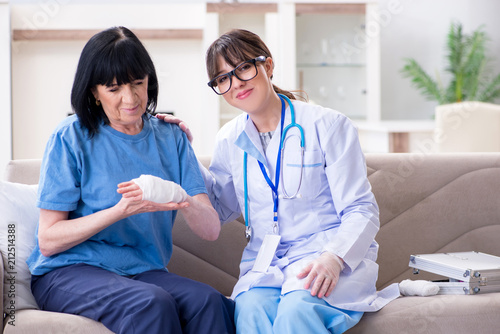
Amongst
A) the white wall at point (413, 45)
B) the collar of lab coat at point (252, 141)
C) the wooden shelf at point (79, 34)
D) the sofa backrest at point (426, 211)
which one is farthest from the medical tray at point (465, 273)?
the white wall at point (413, 45)

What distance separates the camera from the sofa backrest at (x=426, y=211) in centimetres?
206

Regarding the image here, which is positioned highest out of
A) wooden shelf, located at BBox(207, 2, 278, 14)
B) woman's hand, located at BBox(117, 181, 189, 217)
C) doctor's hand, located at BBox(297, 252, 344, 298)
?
wooden shelf, located at BBox(207, 2, 278, 14)

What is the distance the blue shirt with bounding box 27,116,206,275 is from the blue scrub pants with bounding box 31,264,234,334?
0.17 feet

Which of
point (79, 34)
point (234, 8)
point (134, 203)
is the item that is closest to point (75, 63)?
point (79, 34)

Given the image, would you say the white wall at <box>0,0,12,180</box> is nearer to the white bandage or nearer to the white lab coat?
the white lab coat

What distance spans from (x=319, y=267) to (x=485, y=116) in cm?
258

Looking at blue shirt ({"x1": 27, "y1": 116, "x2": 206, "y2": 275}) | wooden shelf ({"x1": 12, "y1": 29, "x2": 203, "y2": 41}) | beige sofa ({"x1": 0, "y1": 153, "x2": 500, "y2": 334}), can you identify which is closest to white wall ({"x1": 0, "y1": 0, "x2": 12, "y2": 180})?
wooden shelf ({"x1": 12, "y1": 29, "x2": 203, "y2": 41})

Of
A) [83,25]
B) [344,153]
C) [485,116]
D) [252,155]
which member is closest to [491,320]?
[344,153]

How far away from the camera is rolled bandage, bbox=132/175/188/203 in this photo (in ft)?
4.50

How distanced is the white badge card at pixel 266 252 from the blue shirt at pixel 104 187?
9.4 inches

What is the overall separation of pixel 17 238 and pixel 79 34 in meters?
3.12

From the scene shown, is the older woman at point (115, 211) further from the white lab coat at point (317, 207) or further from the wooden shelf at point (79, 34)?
the wooden shelf at point (79, 34)

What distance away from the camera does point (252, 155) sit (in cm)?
170

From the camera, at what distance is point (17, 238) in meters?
1.68
